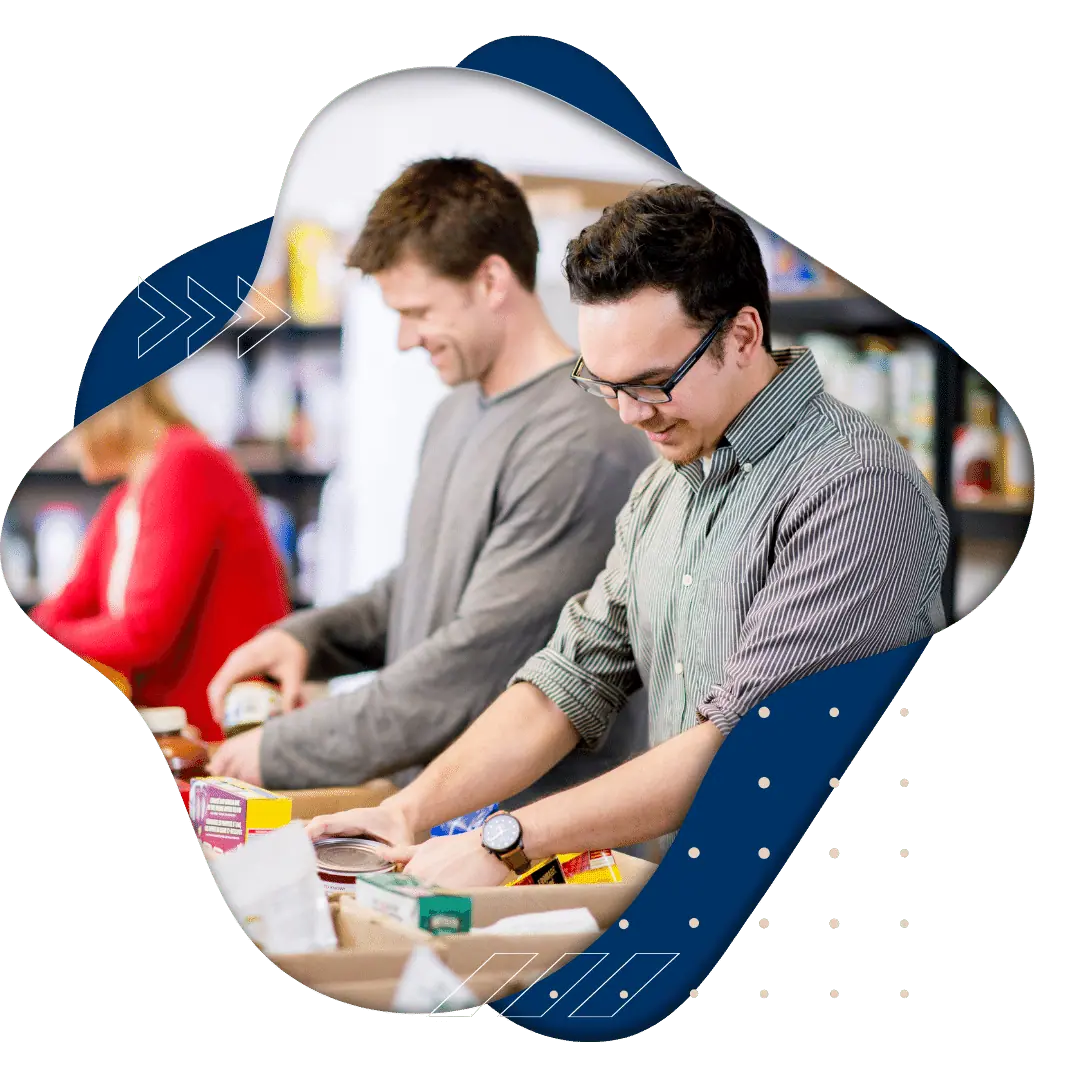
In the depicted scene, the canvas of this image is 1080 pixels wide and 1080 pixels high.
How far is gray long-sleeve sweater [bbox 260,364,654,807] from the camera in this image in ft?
10.5

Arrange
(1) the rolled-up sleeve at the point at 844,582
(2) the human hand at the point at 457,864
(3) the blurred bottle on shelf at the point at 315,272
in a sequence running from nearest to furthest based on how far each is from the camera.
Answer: (1) the rolled-up sleeve at the point at 844,582 < (2) the human hand at the point at 457,864 < (3) the blurred bottle on shelf at the point at 315,272

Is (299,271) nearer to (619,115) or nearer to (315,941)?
(619,115)

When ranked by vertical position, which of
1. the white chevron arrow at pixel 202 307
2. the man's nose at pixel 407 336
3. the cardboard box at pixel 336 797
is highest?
the white chevron arrow at pixel 202 307

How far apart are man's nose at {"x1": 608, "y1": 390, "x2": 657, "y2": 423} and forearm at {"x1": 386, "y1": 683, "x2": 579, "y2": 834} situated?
1.69 feet

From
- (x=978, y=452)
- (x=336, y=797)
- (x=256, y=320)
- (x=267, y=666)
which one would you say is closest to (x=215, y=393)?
(x=256, y=320)

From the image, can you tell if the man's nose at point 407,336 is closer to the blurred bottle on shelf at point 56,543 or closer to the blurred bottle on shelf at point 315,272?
the blurred bottle on shelf at point 315,272

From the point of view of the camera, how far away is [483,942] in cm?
320

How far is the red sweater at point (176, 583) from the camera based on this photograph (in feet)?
10.9

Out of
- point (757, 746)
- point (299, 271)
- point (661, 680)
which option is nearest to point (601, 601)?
point (661, 680)

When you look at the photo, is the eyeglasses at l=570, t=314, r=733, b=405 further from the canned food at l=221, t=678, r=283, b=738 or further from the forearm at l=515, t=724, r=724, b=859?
the canned food at l=221, t=678, r=283, b=738

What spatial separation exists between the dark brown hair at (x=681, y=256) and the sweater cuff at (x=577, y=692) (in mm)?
647

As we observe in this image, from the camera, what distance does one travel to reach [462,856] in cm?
319

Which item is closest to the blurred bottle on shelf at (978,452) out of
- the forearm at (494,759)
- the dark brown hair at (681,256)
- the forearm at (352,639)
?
the dark brown hair at (681,256)

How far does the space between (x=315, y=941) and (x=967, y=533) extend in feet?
4.40
